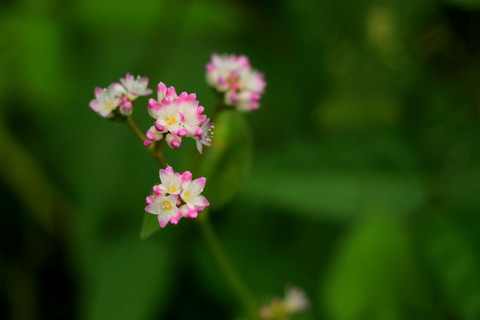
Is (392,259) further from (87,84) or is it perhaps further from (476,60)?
(87,84)

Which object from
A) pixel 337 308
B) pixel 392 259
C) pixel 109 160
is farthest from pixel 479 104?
pixel 109 160

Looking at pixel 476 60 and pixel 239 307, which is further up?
pixel 476 60

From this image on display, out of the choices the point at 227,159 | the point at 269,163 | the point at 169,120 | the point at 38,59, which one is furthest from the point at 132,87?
the point at 38,59

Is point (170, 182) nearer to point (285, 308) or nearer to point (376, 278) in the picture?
point (285, 308)

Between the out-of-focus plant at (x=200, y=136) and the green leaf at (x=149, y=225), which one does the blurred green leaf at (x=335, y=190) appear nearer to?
the out-of-focus plant at (x=200, y=136)

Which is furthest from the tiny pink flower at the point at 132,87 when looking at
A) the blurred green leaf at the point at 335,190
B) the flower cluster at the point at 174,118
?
the blurred green leaf at the point at 335,190
